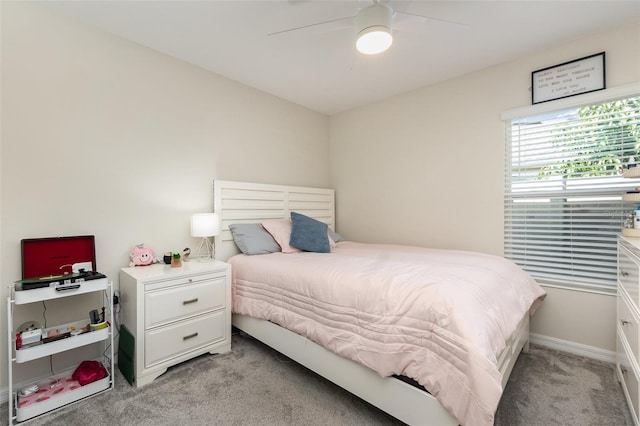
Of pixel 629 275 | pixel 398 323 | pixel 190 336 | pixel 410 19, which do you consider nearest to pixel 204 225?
pixel 190 336

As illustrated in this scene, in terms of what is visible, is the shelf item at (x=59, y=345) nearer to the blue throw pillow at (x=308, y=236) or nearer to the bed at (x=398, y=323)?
the bed at (x=398, y=323)

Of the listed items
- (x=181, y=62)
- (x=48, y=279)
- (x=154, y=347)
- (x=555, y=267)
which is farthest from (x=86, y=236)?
(x=555, y=267)

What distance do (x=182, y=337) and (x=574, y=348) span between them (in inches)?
122

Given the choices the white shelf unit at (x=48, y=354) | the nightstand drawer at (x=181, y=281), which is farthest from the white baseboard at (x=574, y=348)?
the white shelf unit at (x=48, y=354)

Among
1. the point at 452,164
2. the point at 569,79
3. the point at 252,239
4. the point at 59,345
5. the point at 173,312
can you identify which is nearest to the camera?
the point at 59,345

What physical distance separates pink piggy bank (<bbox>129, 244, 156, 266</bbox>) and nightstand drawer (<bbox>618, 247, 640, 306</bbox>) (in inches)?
119

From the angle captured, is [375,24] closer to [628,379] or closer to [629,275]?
[629,275]

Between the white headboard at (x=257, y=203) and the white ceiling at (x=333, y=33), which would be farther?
the white headboard at (x=257, y=203)

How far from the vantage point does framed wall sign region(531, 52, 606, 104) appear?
2170 millimetres

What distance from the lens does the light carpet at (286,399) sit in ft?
5.12

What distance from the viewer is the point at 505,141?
260 cm

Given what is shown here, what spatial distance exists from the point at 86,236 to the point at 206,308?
98 cm

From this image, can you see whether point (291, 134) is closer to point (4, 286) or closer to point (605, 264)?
point (4, 286)

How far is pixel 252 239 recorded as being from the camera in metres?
2.74
